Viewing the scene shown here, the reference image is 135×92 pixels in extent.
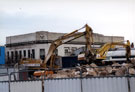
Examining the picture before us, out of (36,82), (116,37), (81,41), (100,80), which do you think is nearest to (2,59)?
(36,82)

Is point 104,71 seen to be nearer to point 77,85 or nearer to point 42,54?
point 77,85

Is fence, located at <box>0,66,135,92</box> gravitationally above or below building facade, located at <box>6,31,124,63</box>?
below

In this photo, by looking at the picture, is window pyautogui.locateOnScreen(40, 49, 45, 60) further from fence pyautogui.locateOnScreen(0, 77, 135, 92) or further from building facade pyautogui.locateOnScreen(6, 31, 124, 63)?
fence pyautogui.locateOnScreen(0, 77, 135, 92)

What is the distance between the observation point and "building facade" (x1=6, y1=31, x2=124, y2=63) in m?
56.1

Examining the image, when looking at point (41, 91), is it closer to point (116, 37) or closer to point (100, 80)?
point (100, 80)

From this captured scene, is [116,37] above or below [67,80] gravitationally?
above

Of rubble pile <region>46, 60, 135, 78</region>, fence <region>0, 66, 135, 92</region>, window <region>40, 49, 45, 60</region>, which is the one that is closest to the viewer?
fence <region>0, 66, 135, 92</region>

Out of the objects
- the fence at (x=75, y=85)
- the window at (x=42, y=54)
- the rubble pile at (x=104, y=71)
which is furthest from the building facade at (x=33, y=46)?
the fence at (x=75, y=85)

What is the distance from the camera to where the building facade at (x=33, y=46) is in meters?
56.1

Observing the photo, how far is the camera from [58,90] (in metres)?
10.5

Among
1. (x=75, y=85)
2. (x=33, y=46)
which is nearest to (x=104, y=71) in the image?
(x=75, y=85)

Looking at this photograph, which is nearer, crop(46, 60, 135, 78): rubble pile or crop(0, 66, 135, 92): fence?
crop(0, 66, 135, 92): fence

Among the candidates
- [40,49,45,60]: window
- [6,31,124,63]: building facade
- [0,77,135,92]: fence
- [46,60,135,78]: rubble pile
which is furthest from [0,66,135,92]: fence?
[6,31,124,63]: building facade

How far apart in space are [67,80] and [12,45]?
52856mm
